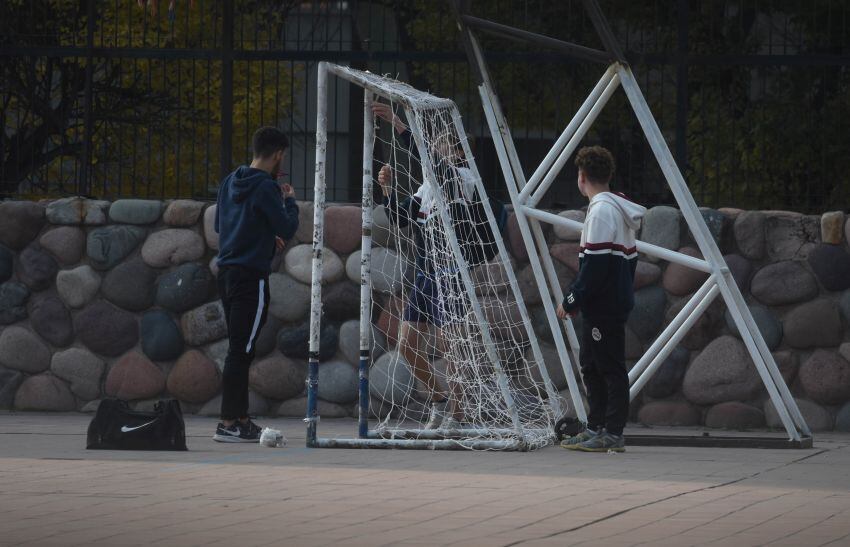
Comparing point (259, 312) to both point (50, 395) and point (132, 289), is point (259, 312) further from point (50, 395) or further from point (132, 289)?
point (50, 395)

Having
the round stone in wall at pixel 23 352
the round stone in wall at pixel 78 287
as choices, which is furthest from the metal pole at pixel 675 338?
the round stone in wall at pixel 23 352

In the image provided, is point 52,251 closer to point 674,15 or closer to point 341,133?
point 341,133

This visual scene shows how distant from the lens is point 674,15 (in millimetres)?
12586

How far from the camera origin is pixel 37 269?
11.4 meters

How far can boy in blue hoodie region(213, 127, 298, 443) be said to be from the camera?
9.09m

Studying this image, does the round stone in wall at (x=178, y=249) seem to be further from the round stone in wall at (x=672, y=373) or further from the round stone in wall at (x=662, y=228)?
the round stone in wall at (x=672, y=373)

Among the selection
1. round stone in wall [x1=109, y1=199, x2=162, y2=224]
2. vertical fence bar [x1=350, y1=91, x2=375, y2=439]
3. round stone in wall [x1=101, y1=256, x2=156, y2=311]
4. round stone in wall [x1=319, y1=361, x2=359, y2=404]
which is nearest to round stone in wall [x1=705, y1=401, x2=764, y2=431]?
round stone in wall [x1=319, y1=361, x2=359, y2=404]

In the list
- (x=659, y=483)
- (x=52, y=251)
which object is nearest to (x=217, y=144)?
(x=52, y=251)

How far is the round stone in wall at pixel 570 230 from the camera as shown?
35.6 feet

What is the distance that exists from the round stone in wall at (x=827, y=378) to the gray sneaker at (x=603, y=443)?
2.20 m

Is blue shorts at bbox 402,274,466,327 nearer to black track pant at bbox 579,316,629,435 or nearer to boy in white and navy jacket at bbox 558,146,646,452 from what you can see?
boy in white and navy jacket at bbox 558,146,646,452

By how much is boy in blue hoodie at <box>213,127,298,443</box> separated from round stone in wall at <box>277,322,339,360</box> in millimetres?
1881

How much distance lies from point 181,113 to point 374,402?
276 cm

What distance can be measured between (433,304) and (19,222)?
382cm
